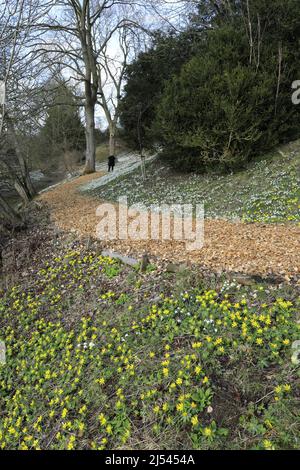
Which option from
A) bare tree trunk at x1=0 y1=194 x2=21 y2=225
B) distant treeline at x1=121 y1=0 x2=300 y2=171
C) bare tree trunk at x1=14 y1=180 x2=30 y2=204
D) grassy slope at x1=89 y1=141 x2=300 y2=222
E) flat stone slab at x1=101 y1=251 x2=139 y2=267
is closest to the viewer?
flat stone slab at x1=101 y1=251 x2=139 y2=267

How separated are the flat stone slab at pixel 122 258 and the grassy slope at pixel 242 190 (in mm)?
2702

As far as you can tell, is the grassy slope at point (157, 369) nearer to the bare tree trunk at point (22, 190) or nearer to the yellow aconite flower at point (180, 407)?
the yellow aconite flower at point (180, 407)

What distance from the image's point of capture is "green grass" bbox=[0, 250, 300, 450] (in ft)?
7.45

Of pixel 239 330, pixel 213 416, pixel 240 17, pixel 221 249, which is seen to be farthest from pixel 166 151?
pixel 213 416

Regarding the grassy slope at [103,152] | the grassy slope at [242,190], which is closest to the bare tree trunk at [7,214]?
the grassy slope at [242,190]

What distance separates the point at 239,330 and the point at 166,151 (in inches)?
322

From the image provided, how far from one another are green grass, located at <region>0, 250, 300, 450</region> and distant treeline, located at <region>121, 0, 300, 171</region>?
18.9ft

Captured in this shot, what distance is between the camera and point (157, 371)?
2.75 meters

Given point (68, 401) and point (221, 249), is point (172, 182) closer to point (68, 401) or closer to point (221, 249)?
point (221, 249)

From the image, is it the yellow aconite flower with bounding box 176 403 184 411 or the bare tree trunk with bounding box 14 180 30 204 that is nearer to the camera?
the yellow aconite flower with bounding box 176 403 184 411

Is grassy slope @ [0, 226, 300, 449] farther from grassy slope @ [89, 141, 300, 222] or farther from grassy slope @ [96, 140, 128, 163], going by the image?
grassy slope @ [96, 140, 128, 163]

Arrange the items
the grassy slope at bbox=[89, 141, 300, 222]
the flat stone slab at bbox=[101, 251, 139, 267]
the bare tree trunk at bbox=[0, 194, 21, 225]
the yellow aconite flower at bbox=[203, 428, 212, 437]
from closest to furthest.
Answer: the yellow aconite flower at bbox=[203, 428, 212, 437]
the flat stone slab at bbox=[101, 251, 139, 267]
the grassy slope at bbox=[89, 141, 300, 222]
the bare tree trunk at bbox=[0, 194, 21, 225]

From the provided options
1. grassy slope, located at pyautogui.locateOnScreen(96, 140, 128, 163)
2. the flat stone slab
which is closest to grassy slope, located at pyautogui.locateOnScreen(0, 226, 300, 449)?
the flat stone slab
